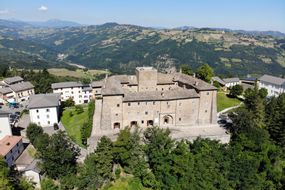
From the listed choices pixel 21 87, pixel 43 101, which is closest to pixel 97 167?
Answer: pixel 43 101

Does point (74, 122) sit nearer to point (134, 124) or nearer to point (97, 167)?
point (134, 124)

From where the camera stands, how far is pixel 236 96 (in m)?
82.4

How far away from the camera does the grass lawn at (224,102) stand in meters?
74.1

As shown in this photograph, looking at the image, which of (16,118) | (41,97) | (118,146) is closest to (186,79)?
(118,146)

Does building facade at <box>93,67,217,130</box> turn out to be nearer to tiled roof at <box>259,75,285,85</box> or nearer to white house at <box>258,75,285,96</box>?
white house at <box>258,75,285,96</box>

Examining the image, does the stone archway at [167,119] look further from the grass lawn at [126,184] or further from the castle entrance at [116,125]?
the grass lawn at [126,184]

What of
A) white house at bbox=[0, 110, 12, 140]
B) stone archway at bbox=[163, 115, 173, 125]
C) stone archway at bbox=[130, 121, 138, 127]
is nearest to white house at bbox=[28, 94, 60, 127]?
white house at bbox=[0, 110, 12, 140]

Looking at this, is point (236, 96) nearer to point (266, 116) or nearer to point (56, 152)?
point (266, 116)

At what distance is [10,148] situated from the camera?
1797 inches

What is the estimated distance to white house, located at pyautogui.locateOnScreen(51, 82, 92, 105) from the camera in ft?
287

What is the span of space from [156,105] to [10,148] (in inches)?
1176

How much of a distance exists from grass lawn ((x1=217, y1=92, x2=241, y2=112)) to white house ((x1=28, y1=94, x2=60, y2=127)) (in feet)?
150

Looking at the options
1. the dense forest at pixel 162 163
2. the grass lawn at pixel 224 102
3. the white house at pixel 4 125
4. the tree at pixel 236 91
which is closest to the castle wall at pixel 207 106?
the dense forest at pixel 162 163

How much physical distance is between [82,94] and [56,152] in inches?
1948
